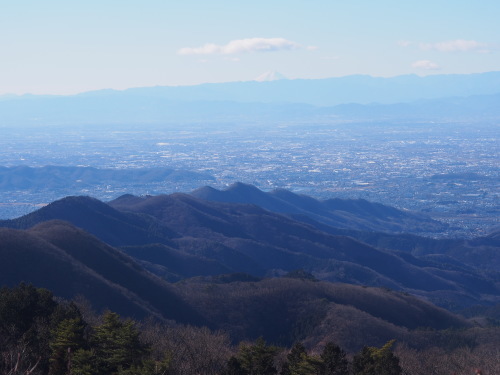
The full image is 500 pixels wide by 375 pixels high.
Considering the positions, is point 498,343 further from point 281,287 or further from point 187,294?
point 187,294

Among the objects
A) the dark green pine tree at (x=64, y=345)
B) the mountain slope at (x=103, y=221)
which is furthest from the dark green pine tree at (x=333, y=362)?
→ the mountain slope at (x=103, y=221)

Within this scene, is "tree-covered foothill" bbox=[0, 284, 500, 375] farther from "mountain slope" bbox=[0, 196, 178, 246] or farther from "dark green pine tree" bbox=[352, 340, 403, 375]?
"mountain slope" bbox=[0, 196, 178, 246]

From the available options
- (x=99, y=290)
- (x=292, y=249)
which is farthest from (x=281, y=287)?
(x=292, y=249)

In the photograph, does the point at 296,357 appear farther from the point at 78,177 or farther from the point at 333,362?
the point at 78,177

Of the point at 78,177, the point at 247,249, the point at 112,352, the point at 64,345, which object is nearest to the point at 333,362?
the point at 112,352

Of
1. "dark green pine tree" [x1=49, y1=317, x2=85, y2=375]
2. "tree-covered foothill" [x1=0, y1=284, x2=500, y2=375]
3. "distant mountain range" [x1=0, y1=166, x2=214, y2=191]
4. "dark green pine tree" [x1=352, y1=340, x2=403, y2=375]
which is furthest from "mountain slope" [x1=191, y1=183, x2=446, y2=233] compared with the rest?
"dark green pine tree" [x1=49, y1=317, x2=85, y2=375]

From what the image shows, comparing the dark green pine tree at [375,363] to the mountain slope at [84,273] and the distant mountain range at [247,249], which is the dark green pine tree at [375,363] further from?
the distant mountain range at [247,249]
